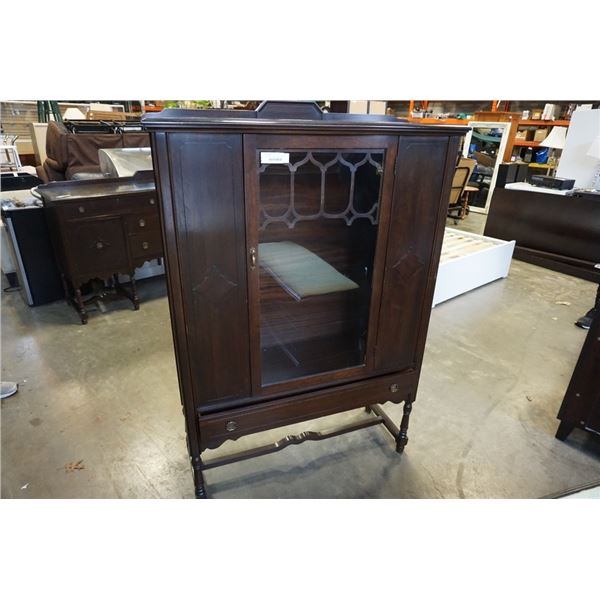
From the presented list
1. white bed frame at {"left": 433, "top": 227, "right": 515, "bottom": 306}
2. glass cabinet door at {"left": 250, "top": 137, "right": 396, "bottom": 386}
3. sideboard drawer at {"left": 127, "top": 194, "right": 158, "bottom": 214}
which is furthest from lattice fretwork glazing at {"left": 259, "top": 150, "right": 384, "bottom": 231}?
white bed frame at {"left": 433, "top": 227, "right": 515, "bottom": 306}

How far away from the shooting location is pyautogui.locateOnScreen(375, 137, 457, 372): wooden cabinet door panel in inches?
44.2

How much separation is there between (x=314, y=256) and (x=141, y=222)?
1.79 meters

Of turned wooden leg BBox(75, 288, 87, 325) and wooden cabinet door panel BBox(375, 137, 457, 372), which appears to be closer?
wooden cabinet door panel BBox(375, 137, 457, 372)

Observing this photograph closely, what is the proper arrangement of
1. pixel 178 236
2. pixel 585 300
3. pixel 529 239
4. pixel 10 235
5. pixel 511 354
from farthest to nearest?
pixel 529 239
pixel 585 300
pixel 10 235
pixel 511 354
pixel 178 236

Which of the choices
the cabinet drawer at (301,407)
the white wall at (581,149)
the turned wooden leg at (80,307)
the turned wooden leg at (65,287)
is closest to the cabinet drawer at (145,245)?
the turned wooden leg at (80,307)

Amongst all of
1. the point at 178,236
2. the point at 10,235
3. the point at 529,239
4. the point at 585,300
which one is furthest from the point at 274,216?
the point at 529,239

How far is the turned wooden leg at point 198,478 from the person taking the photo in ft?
4.34

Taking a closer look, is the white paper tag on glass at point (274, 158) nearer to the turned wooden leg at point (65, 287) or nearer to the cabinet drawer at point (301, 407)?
the cabinet drawer at point (301, 407)

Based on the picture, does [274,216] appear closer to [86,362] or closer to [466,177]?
[86,362]

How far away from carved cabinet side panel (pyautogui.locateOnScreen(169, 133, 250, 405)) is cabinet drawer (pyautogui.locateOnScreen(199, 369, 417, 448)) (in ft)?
0.26

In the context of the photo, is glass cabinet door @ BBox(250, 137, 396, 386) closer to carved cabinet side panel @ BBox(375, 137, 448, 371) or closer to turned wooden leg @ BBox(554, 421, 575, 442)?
carved cabinet side panel @ BBox(375, 137, 448, 371)

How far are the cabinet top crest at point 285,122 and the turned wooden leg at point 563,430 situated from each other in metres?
1.41

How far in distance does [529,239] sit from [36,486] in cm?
440
